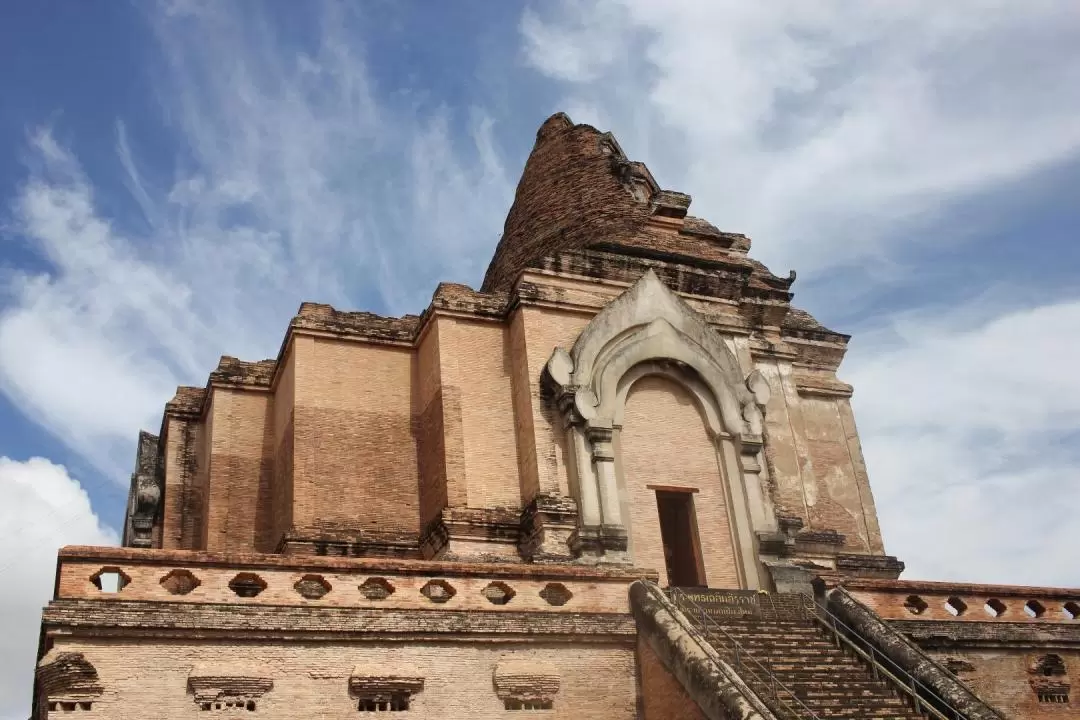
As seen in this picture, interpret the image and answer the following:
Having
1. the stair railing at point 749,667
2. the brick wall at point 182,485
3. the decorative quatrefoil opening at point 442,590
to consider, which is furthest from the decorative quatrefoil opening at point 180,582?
the brick wall at point 182,485

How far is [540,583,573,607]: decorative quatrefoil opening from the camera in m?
12.1

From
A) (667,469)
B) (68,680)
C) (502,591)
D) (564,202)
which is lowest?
(68,680)

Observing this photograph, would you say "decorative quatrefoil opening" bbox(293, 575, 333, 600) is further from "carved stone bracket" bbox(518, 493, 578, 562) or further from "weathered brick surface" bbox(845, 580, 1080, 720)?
"weathered brick surface" bbox(845, 580, 1080, 720)

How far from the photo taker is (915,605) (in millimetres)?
13836

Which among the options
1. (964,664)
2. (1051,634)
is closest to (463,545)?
(964,664)

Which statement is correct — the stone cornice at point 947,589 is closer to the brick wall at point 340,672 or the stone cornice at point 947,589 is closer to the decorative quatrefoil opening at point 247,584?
the brick wall at point 340,672

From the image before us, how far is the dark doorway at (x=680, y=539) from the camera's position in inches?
594

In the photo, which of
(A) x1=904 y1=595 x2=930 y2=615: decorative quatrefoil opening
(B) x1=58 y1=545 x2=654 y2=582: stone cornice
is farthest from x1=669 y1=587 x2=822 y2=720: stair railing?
(A) x1=904 y1=595 x2=930 y2=615: decorative quatrefoil opening

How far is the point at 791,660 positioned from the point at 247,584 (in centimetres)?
558

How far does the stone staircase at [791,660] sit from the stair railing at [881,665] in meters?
0.05

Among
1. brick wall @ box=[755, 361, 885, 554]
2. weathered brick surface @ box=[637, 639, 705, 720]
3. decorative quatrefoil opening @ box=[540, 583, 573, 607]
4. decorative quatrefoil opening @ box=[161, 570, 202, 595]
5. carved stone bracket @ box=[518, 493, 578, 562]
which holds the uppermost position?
brick wall @ box=[755, 361, 885, 554]

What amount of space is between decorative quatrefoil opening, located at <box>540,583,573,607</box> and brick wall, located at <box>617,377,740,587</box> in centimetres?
242

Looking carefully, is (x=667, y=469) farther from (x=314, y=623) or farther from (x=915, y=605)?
(x=314, y=623)

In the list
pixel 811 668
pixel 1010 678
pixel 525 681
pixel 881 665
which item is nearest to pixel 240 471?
pixel 525 681
